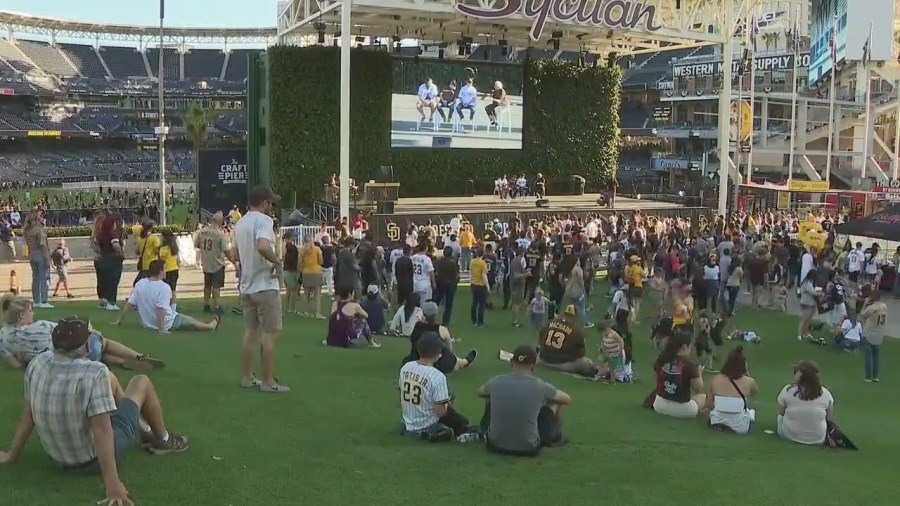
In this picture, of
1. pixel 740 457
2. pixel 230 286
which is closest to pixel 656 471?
pixel 740 457

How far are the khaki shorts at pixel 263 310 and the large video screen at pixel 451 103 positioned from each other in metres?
27.1

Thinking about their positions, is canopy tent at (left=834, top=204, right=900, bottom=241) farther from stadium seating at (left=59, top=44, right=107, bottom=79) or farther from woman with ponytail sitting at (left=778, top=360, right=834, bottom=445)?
stadium seating at (left=59, top=44, right=107, bottom=79)

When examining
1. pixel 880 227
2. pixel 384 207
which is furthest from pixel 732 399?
pixel 384 207

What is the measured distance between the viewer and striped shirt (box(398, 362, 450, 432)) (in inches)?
247

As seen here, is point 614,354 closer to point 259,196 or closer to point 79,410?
point 259,196

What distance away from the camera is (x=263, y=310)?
6906 millimetres

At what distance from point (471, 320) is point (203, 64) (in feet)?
235

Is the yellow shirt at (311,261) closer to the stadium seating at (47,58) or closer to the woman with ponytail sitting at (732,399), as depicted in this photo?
the woman with ponytail sitting at (732,399)

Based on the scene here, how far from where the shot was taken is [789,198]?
3556cm

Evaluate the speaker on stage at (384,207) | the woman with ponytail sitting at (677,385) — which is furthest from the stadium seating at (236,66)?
the woman with ponytail sitting at (677,385)

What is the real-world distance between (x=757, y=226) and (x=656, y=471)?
21.8 meters

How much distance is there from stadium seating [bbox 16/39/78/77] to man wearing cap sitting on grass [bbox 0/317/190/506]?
243 ft

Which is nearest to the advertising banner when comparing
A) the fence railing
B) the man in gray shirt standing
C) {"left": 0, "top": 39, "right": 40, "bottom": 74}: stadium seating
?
the fence railing

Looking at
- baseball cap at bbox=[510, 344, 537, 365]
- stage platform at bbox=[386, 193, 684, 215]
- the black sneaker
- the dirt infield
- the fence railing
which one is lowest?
the dirt infield
